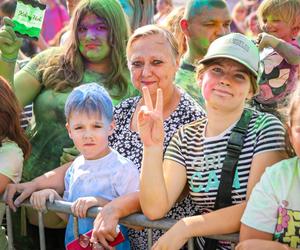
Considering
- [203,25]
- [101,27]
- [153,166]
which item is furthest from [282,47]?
[153,166]

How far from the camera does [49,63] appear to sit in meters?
3.94

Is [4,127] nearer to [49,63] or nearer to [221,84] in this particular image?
[49,63]

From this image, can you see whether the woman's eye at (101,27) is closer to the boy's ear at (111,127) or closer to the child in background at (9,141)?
the child in background at (9,141)

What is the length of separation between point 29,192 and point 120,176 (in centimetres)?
50

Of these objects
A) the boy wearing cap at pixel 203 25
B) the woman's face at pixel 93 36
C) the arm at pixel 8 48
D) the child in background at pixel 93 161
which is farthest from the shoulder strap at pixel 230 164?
the boy wearing cap at pixel 203 25

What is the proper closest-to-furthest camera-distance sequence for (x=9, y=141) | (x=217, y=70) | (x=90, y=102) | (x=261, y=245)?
(x=261, y=245) < (x=217, y=70) < (x=90, y=102) < (x=9, y=141)

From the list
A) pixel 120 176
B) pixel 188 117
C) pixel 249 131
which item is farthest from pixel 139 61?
pixel 249 131

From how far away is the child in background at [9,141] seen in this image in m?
3.38

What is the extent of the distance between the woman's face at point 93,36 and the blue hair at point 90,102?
2.37ft

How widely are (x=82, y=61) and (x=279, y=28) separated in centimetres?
164

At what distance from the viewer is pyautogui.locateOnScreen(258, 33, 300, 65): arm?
429 cm

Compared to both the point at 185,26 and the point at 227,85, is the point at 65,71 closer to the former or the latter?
the point at 185,26

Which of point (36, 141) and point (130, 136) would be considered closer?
point (130, 136)

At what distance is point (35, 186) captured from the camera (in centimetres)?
331
